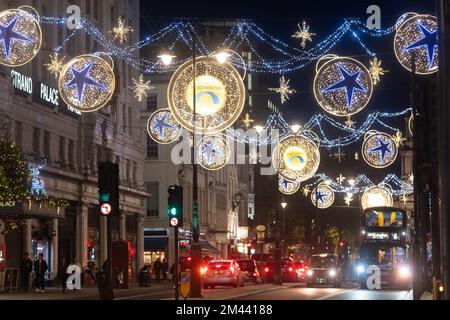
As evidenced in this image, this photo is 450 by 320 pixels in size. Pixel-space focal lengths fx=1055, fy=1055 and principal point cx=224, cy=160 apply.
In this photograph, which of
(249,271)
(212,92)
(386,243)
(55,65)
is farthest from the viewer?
(249,271)

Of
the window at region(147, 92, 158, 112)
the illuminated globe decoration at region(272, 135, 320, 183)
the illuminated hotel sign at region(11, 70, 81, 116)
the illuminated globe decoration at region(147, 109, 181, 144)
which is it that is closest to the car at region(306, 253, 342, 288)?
the illuminated globe decoration at region(272, 135, 320, 183)

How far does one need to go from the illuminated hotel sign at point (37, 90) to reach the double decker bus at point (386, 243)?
1765 cm

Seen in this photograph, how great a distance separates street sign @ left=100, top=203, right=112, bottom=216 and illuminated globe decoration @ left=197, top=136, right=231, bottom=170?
2298 centimetres

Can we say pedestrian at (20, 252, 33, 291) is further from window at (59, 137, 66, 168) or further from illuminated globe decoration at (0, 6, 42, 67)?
illuminated globe decoration at (0, 6, 42, 67)

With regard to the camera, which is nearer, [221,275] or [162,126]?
[162,126]

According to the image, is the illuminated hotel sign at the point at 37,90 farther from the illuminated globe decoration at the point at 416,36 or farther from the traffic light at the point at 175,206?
the illuminated globe decoration at the point at 416,36

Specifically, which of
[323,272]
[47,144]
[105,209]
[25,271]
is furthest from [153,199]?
[105,209]

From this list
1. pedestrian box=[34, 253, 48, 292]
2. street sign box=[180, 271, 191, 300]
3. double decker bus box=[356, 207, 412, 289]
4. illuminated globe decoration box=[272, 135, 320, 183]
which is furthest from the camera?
double decker bus box=[356, 207, 412, 289]

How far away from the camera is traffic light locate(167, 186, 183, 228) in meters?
33.8

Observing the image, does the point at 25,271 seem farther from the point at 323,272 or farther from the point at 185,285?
the point at 323,272

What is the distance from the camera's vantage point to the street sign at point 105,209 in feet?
87.4

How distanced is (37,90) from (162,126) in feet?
42.6

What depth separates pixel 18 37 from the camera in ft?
103
